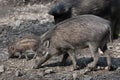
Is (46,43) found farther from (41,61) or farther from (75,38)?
(75,38)

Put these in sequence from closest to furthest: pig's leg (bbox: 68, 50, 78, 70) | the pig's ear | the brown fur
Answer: pig's leg (bbox: 68, 50, 78, 70), the pig's ear, the brown fur

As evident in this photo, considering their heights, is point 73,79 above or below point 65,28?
below

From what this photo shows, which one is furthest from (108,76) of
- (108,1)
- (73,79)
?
(108,1)

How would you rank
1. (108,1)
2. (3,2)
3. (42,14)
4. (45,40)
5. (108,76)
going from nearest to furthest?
(108,76) < (45,40) < (108,1) < (42,14) < (3,2)

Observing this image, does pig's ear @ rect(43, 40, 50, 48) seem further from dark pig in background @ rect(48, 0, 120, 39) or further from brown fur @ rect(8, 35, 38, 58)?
dark pig in background @ rect(48, 0, 120, 39)

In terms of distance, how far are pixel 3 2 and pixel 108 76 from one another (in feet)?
18.2

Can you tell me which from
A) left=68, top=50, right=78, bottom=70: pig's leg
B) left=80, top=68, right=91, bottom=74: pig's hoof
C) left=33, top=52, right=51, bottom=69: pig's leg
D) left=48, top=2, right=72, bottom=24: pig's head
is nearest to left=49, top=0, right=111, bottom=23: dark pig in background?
left=48, top=2, right=72, bottom=24: pig's head

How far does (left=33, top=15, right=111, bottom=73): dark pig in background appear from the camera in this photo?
6293 mm

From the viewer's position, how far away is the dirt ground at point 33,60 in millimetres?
6387

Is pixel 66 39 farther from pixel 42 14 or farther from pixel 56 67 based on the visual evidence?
pixel 42 14

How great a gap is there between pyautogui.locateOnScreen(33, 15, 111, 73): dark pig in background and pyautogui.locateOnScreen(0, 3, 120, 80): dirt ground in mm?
183

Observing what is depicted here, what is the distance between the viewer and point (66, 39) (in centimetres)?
652

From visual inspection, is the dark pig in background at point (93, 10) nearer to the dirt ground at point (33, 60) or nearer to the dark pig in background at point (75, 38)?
the dirt ground at point (33, 60)

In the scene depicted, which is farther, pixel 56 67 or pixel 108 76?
pixel 56 67
